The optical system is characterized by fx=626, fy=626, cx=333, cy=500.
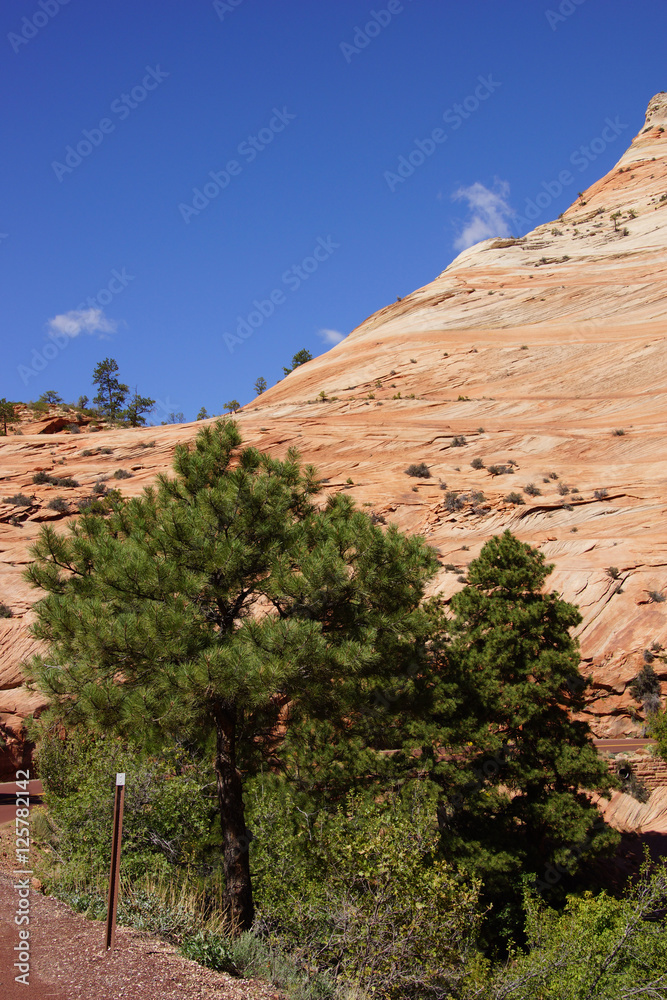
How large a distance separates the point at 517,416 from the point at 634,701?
16747mm

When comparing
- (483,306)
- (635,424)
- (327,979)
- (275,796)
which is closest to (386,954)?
(327,979)

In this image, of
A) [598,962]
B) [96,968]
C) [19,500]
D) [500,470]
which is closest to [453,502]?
[500,470]

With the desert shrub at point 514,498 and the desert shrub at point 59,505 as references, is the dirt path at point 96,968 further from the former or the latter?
the desert shrub at point 514,498

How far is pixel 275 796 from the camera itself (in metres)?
9.63

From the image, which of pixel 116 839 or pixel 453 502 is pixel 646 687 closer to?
pixel 453 502

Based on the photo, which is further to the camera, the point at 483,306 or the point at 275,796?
the point at 483,306

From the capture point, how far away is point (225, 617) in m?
8.96

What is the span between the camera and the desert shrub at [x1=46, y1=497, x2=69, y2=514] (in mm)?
23484

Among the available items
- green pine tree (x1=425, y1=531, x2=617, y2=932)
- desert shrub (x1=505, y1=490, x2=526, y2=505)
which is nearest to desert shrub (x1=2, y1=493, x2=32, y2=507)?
green pine tree (x1=425, y1=531, x2=617, y2=932)

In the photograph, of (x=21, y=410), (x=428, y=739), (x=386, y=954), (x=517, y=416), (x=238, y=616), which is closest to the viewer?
(x=386, y=954)

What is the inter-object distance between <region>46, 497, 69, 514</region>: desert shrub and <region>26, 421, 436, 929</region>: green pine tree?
48.0 ft

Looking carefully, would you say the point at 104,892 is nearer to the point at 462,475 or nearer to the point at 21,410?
the point at 462,475

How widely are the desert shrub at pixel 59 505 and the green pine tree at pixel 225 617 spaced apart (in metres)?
14.6

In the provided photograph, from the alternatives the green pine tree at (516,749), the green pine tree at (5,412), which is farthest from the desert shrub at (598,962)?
the green pine tree at (5,412)
